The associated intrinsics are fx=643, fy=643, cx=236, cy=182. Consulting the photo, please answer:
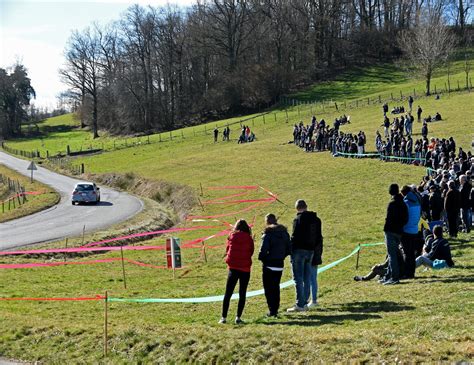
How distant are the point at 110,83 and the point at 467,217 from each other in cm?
10661

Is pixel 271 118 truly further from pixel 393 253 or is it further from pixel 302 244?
pixel 302 244

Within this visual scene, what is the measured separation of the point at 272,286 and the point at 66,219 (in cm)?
2683

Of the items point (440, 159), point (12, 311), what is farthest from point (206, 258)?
point (440, 159)

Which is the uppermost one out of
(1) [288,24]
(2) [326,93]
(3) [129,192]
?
(1) [288,24]

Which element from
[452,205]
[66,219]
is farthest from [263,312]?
[66,219]

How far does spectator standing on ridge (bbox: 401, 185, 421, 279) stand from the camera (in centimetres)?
1442

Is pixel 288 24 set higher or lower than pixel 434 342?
higher

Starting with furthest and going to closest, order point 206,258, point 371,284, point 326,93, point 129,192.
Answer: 1. point 326,93
2. point 129,192
3. point 206,258
4. point 371,284

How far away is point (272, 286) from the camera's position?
12.7 meters

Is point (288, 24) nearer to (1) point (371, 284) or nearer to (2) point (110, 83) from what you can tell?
(2) point (110, 83)

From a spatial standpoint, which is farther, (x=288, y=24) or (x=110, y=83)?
(x=110, y=83)

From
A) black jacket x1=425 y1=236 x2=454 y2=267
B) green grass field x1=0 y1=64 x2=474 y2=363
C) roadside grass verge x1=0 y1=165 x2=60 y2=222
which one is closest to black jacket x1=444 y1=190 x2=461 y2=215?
green grass field x1=0 y1=64 x2=474 y2=363

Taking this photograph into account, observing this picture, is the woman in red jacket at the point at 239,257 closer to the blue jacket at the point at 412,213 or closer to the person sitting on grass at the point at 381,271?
the blue jacket at the point at 412,213

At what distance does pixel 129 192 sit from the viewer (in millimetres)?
53594
